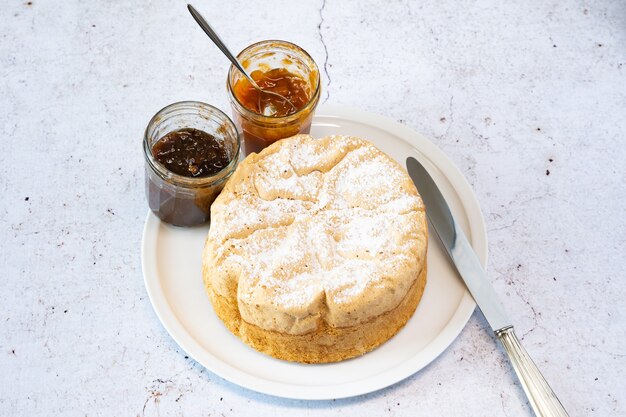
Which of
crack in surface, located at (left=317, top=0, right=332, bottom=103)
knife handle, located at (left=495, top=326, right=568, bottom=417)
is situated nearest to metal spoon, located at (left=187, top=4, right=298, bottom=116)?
crack in surface, located at (left=317, top=0, right=332, bottom=103)

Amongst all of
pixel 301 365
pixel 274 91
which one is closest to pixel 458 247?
pixel 301 365

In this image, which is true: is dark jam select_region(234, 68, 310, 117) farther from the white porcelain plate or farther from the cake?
the white porcelain plate

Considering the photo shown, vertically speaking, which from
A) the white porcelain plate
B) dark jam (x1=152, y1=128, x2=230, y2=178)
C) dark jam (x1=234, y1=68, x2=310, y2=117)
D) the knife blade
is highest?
dark jam (x1=234, y1=68, x2=310, y2=117)

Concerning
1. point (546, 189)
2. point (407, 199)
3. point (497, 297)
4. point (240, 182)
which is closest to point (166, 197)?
point (240, 182)

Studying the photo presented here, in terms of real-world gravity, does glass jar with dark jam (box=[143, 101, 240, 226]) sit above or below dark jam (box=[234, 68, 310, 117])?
below

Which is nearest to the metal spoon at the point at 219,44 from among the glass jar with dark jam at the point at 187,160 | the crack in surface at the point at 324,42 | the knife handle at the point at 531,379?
the glass jar with dark jam at the point at 187,160

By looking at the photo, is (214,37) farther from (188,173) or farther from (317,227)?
(317,227)
